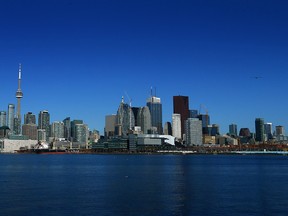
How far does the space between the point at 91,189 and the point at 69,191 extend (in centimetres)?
530

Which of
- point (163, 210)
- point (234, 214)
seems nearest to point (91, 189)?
point (163, 210)

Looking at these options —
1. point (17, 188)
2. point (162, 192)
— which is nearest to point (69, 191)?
point (17, 188)

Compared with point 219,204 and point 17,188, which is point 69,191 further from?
point 219,204

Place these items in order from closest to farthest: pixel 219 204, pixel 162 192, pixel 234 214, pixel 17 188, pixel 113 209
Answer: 1. pixel 234 214
2. pixel 113 209
3. pixel 219 204
4. pixel 162 192
5. pixel 17 188

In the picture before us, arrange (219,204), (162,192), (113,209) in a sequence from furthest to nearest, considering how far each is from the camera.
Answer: (162,192) < (219,204) < (113,209)

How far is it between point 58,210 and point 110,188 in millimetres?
27508

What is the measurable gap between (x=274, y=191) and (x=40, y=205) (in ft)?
156

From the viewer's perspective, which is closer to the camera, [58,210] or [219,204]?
[58,210]

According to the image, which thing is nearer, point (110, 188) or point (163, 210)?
point (163, 210)

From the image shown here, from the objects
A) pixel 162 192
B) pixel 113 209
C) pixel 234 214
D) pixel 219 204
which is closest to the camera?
pixel 234 214

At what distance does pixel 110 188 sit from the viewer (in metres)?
85.4

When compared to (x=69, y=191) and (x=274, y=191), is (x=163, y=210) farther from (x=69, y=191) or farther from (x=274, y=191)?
(x=274, y=191)

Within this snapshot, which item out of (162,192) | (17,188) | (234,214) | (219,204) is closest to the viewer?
(234,214)

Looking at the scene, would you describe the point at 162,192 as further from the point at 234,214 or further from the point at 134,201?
the point at 234,214
